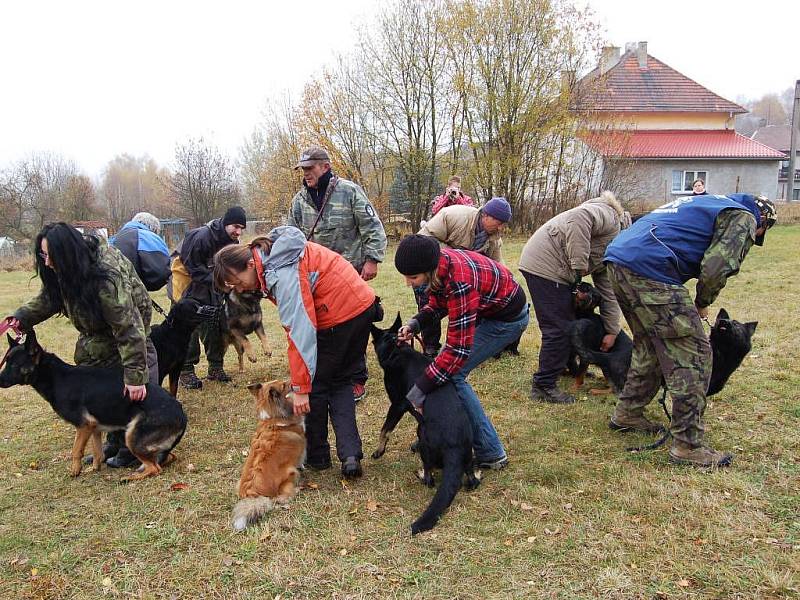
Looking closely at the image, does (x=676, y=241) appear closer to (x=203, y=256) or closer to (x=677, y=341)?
(x=677, y=341)

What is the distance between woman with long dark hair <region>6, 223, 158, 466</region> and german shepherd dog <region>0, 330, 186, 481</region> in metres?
0.14

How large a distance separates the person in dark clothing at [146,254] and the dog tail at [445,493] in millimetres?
3384

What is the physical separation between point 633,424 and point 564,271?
1.44 metres

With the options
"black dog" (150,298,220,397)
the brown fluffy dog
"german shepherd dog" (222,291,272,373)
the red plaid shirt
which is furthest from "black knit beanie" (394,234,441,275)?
"german shepherd dog" (222,291,272,373)

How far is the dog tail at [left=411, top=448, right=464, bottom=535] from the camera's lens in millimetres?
3205

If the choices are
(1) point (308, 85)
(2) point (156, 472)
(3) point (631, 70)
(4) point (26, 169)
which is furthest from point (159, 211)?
(2) point (156, 472)

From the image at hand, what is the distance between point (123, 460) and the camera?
444 cm

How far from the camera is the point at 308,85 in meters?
22.1

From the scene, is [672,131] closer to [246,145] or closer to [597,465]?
[246,145]

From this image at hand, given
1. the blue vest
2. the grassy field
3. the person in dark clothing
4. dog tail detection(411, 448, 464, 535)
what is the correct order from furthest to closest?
1. the person in dark clothing
2. the blue vest
3. dog tail detection(411, 448, 464, 535)
4. the grassy field

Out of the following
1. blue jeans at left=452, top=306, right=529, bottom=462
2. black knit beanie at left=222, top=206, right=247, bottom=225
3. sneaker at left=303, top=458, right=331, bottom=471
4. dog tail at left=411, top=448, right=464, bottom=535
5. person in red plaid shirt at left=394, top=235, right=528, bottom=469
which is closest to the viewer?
dog tail at left=411, top=448, right=464, bottom=535

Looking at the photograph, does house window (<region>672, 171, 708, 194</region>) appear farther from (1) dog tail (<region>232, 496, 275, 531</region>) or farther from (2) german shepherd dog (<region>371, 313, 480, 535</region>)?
(1) dog tail (<region>232, 496, 275, 531</region>)

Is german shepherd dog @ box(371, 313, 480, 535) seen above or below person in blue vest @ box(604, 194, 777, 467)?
below

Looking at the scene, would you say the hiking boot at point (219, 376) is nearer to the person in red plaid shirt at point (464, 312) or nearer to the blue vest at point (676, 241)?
the person in red plaid shirt at point (464, 312)
